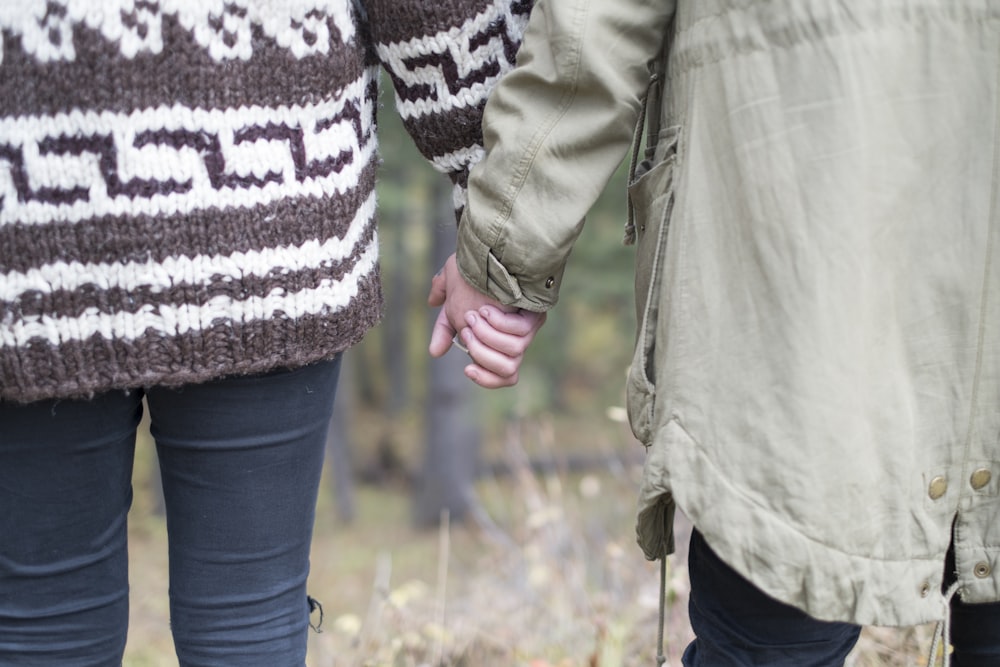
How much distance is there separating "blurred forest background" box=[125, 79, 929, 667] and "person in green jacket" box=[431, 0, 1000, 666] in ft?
2.33

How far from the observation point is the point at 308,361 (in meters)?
1.31

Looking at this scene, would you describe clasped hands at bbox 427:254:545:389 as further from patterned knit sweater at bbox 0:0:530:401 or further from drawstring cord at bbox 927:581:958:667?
drawstring cord at bbox 927:581:958:667

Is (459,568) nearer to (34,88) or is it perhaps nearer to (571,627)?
(571,627)

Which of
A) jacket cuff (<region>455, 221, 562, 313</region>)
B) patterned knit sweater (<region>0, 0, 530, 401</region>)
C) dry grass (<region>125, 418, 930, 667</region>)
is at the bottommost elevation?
dry grass (<region>125, 418, 930, 667</region>)

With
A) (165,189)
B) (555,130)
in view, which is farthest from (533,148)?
(165,189)

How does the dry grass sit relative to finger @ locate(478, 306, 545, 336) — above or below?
below

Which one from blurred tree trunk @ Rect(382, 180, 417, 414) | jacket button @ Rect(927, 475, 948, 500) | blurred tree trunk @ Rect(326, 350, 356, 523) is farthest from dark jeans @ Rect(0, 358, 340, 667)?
blurred tree trunk @ Rect(326, 350, 356, 523)

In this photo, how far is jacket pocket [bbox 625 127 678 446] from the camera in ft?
4.28

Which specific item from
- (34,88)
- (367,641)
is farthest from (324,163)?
(367,641)

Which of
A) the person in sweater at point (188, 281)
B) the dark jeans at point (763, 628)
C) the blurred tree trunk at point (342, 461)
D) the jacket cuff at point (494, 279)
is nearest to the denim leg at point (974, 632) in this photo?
the dark jeans at point (763, 628)

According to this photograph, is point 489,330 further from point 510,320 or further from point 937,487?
point 937,487

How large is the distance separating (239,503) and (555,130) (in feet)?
2.26

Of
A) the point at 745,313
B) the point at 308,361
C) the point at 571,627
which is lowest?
the point at 571,627

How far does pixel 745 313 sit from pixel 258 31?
2.37 ft
